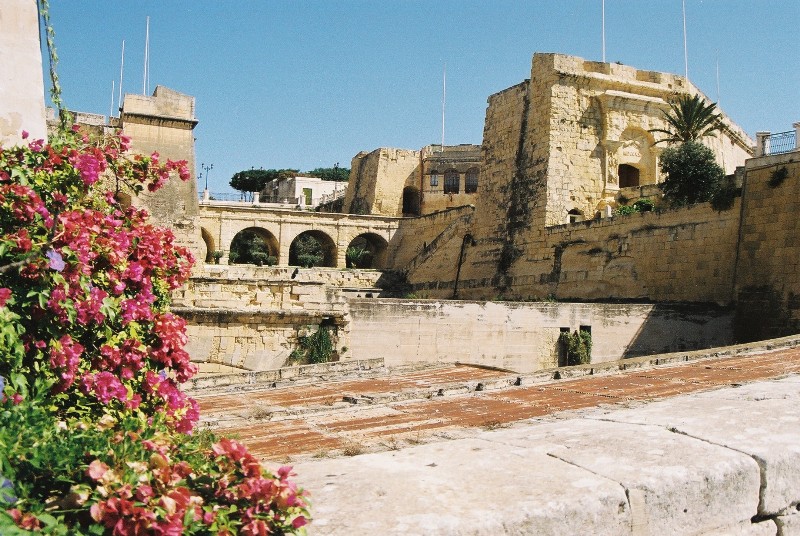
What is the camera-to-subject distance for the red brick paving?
150 inches

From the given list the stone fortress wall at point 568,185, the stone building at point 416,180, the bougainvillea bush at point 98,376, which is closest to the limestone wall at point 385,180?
the stone building at point 416,180

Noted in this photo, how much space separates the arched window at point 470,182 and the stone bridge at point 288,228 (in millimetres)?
6470

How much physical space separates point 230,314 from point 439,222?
70.8ft

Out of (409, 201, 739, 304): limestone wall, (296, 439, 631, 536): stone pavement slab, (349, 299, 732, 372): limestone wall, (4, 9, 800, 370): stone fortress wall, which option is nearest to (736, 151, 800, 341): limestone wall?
(4, 9, 800, 370): stone fortress wall

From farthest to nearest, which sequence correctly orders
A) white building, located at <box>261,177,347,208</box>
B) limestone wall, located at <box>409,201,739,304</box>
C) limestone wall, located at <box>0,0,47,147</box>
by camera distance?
white building, located at <box>261,177,347,208</box> → limestone wall, located at <box>409,201,739,304</box> → limestone wall, located at <box>0,0,47,147</box>

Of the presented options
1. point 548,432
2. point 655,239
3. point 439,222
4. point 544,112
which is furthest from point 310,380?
point 439,222

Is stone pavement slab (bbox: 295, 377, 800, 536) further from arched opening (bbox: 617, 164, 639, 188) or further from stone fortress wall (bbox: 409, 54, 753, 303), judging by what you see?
arched opening (bbox: 617, 164, 639, 188)

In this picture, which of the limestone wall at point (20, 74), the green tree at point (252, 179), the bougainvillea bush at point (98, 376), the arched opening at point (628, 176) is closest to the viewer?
the bougainvillea bush at point (98, 376)

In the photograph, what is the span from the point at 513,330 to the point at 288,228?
22295mm

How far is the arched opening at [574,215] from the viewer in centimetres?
2256

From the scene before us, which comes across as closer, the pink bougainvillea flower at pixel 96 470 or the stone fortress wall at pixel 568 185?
the pink bougainvillea flower at pixel 96 470

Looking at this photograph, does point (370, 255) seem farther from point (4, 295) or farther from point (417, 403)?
point (4, 295)

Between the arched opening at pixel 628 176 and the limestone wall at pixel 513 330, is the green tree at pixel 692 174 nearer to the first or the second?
the limestone wall at pixel 513 330

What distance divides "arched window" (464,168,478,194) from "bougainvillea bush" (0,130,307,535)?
37750 millimetres
